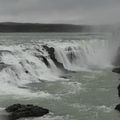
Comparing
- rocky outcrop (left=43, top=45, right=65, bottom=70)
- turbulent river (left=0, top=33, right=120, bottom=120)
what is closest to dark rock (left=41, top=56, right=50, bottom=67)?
turbulent river (left=0, top=33, right=120, bottom=120)

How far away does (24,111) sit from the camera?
50.2 ft

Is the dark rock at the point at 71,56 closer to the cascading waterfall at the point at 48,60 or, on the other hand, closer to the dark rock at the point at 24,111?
the cascading waterfall at the point at 48,60

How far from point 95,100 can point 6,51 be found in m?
12.4

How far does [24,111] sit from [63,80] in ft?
32.1

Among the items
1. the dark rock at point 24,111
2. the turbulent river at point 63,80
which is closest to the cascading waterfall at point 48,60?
the turbulent river at point 63,80

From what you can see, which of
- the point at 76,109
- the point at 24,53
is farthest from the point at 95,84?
the point at 24,53

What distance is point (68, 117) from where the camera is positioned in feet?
50.1

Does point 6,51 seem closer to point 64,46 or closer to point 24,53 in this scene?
point 24,53

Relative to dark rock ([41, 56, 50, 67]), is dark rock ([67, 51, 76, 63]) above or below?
below

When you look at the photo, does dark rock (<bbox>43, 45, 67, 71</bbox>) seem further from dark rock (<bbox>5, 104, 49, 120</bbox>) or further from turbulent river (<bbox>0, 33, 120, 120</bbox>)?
dark rock (<bbox>5, 104, 49, 120</bbox>)

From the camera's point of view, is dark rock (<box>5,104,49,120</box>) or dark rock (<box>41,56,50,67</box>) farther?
dark rock (<box>41,56,50,67</box>)

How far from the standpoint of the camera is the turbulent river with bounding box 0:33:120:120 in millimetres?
16625

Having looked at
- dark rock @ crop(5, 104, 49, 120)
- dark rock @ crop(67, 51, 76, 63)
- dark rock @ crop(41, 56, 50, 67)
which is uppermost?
dark rock @ crop(5, 104, 49, 120)

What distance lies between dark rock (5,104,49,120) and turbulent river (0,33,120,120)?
1.23 feet
